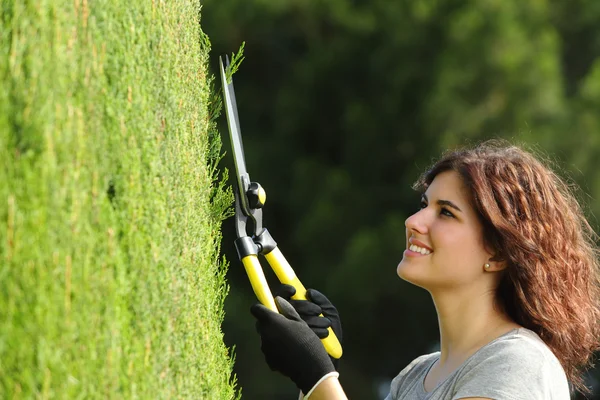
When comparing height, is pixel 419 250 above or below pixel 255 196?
below

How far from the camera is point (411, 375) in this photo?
2.84m

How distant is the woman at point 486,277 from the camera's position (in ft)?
7.94

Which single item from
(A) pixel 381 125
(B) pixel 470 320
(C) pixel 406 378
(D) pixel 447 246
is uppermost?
(A) pixel 381 125

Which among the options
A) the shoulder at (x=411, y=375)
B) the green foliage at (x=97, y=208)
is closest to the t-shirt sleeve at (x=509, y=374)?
the shoulder at (x=411, y=375)

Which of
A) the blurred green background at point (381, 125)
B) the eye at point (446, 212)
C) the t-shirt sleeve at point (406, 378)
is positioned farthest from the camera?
the blurred green background at point (381, 125)

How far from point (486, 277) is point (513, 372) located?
390 millimetres

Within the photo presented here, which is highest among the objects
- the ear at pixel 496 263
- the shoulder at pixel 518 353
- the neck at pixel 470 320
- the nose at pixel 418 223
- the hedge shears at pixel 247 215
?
the hedge shears at pixel 247 215

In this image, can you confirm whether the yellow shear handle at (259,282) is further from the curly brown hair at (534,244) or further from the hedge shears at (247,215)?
the curly brown hair at (534,244)

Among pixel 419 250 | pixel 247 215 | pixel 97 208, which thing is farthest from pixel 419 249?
pixel 97 208

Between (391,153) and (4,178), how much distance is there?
908cm

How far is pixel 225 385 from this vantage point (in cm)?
242

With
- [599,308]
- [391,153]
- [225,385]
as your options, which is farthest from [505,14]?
[225,385]

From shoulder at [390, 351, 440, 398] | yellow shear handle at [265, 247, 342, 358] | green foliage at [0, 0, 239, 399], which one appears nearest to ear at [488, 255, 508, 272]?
shoulder at [390, 351, 440, 398]

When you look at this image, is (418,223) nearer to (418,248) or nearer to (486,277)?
(418,248)
